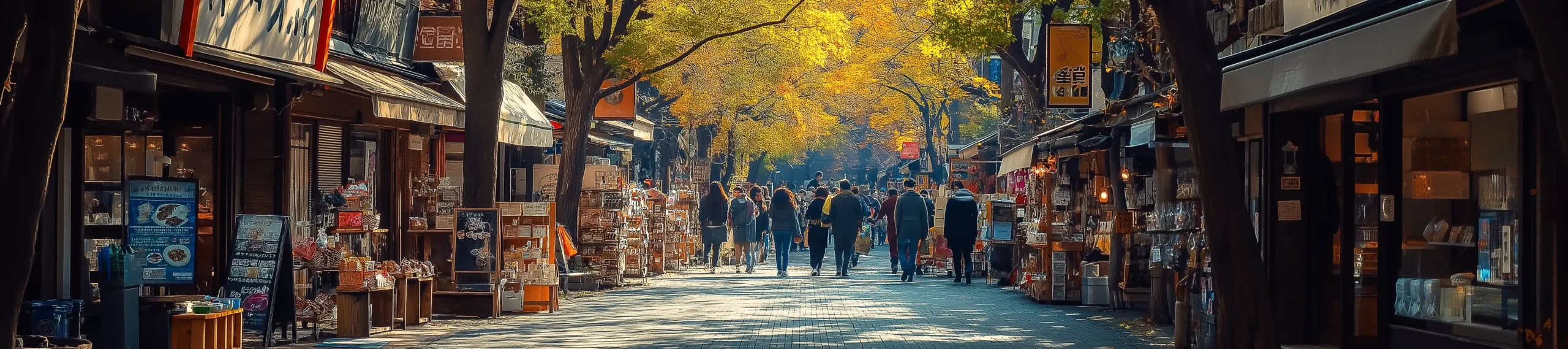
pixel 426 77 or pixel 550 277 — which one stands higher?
pixel 426 77

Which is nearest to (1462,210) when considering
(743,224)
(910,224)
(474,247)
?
(474,247)

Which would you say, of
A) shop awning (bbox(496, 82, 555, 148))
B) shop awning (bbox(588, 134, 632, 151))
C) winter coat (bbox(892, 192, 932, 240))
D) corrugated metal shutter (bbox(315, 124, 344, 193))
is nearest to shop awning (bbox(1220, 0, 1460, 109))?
shop awning (bbox(496, 82, 555, 148))

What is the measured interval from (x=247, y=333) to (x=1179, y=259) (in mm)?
8156

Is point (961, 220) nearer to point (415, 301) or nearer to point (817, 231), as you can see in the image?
point (817, 231)

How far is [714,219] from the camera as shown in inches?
1165

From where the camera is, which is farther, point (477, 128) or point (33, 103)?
point (477, 128)

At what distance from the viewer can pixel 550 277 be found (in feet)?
58.4

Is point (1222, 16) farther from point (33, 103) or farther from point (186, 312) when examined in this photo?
point (33, 103)

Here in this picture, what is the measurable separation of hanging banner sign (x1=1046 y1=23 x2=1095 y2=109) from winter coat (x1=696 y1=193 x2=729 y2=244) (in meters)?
9.50

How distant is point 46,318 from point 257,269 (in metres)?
2.20

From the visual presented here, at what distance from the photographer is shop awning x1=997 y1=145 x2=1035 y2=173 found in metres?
20.5

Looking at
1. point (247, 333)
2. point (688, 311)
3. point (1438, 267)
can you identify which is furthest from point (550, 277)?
point (1438, 267)

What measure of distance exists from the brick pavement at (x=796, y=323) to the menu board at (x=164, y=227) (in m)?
1.83

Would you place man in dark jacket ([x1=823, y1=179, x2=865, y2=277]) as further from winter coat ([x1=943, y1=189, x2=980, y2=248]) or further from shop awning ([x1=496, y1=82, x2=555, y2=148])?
shop awning ([x1=496, y1=82, x2=555, y2=148])
